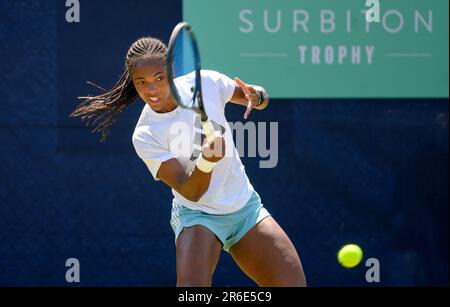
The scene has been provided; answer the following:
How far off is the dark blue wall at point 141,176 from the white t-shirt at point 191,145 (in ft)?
4.72

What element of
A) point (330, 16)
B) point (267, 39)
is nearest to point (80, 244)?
point (267, 39)

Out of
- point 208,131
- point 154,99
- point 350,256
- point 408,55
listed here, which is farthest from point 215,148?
point 408,55

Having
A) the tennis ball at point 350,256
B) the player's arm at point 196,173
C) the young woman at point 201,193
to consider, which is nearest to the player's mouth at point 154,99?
the young woman at point 201,193

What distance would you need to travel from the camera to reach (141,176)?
17.2ft

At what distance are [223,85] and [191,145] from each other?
309mm

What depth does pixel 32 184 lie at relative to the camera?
521 centimetres

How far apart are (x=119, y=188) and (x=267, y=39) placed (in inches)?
45.0

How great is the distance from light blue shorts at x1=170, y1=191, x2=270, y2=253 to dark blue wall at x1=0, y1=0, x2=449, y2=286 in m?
1.46

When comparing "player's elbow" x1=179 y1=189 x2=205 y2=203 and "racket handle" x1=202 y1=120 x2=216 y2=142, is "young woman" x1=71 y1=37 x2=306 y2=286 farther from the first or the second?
"racket handle" x1=202 y1=120 x2=216 y2=142

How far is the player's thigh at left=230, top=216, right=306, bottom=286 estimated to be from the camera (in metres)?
3.71

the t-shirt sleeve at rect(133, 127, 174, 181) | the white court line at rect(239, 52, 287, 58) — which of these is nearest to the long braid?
the t-shirt sleeve at rect(133, 127, 174, 181)

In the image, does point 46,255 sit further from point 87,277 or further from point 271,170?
point 271,170

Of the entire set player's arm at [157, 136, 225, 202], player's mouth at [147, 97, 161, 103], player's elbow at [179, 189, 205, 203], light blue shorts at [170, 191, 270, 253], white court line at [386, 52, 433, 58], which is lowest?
light blue shorts at [170, 191, 270, 253]

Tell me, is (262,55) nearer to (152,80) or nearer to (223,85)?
(223,85)
